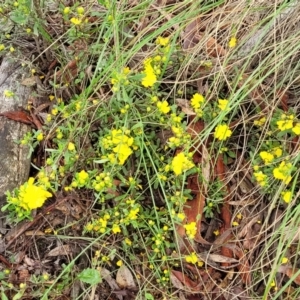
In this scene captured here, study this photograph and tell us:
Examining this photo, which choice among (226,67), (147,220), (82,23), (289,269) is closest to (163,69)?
(226,67)

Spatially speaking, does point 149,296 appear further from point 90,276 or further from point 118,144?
point 118,144

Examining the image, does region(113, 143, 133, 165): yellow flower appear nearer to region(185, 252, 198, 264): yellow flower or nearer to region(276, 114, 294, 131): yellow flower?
region(185, 252, 198, 264): yellow flower

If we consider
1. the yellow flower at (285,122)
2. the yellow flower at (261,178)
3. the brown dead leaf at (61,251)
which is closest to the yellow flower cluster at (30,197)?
the brown dead leaf at (61,251)

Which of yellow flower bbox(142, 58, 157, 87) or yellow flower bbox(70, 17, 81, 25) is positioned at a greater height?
yellow flower bbox(70, 17, 81, 25)

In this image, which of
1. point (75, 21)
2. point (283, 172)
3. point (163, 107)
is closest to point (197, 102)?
point (163, 107)

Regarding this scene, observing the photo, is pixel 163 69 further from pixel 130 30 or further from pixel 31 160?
pixel 31 160

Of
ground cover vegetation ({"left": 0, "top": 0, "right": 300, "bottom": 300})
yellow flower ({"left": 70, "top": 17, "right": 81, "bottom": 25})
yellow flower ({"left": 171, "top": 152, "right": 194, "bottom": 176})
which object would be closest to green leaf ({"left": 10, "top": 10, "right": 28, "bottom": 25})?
ground cover vegetation ({"left": 0, "top": 0, "right": 300, "bottom": 300})

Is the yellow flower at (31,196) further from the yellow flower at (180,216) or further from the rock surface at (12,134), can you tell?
the yellow flower at (180,216)
